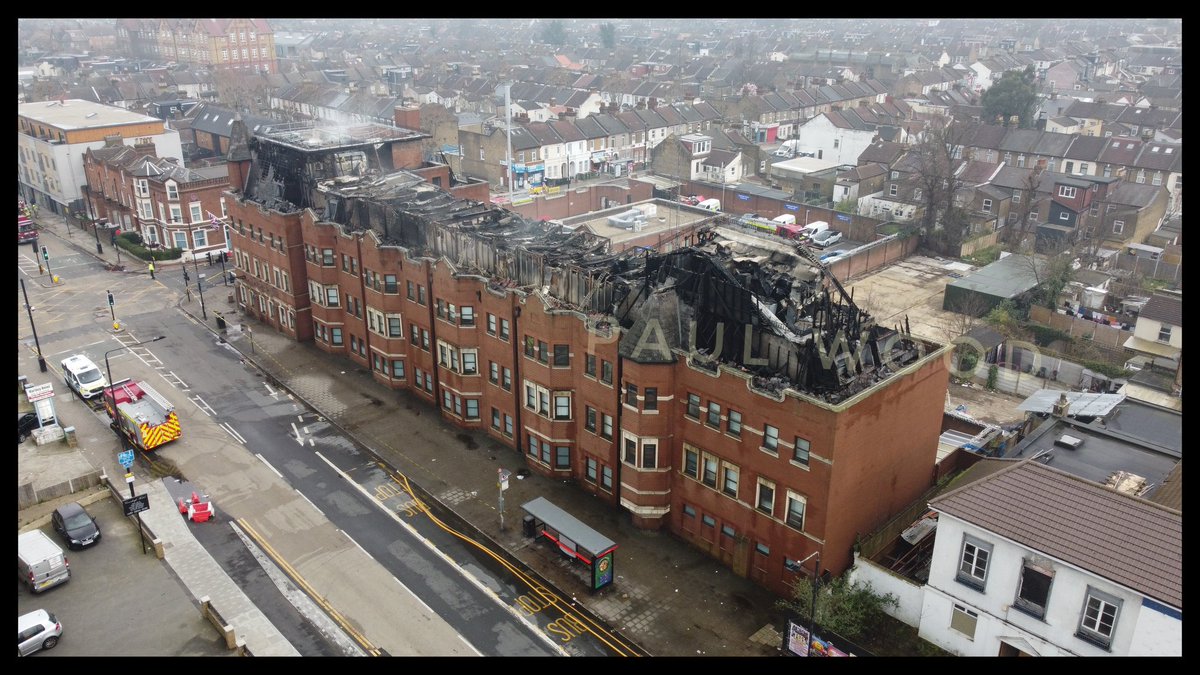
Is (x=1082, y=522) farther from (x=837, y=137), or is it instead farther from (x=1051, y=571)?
(x=837, y=137)

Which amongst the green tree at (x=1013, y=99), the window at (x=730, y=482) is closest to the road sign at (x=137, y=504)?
the window at (x=730, y=482)

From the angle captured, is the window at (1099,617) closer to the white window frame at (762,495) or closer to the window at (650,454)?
the white window frame at (762,495)

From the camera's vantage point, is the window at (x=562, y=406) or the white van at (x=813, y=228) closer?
the window at (x=562, y=406)

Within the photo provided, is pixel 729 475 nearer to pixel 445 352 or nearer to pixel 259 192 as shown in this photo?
pixel 445 352

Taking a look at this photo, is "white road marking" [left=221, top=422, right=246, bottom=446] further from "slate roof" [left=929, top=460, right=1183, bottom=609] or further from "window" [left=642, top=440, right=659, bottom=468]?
"slate roof" [left=929, top=460, right=1183, bottom=609]

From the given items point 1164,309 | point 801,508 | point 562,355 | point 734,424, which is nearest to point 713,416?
point 734,424

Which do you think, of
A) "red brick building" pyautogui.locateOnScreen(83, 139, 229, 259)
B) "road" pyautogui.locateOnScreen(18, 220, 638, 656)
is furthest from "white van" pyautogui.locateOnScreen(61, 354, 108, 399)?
"red brick building" pyautogui.locateOnScreen(83, 139, 229, 259)
